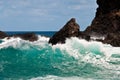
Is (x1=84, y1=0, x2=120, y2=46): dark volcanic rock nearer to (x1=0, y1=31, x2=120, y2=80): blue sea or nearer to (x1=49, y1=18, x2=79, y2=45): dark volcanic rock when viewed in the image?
(x1=49, y1=18, x2=79, y2=45): dark volcanic rock

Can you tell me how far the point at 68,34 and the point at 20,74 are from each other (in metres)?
19.1

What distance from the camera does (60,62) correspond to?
2725cm

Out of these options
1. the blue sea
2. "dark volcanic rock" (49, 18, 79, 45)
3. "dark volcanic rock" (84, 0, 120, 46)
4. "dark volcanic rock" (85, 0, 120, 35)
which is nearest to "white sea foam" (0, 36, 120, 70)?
the blue sea

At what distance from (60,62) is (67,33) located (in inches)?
539

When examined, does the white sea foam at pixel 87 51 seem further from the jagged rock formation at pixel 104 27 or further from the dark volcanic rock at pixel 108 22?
the dark volcanic rock at pixel 108 22

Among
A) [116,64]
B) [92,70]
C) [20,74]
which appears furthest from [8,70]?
[116,64]

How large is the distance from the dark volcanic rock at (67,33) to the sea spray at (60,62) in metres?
2.61

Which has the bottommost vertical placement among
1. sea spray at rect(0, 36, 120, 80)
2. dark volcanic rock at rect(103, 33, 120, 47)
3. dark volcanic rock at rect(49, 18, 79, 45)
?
sea spray at rect(0, 36, 120, 80)

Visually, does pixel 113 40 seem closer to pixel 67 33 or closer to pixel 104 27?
pixel 67 33

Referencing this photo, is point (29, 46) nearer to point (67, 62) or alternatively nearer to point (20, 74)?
point (67, 62)

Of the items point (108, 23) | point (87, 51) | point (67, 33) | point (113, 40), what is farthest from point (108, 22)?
point (87, 51)

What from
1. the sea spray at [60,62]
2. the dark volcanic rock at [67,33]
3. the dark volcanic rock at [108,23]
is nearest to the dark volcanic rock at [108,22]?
the dark volcanic rock at [108,23]

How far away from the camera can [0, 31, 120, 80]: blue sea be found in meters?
21.4

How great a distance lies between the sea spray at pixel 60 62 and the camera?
70.5 feet
